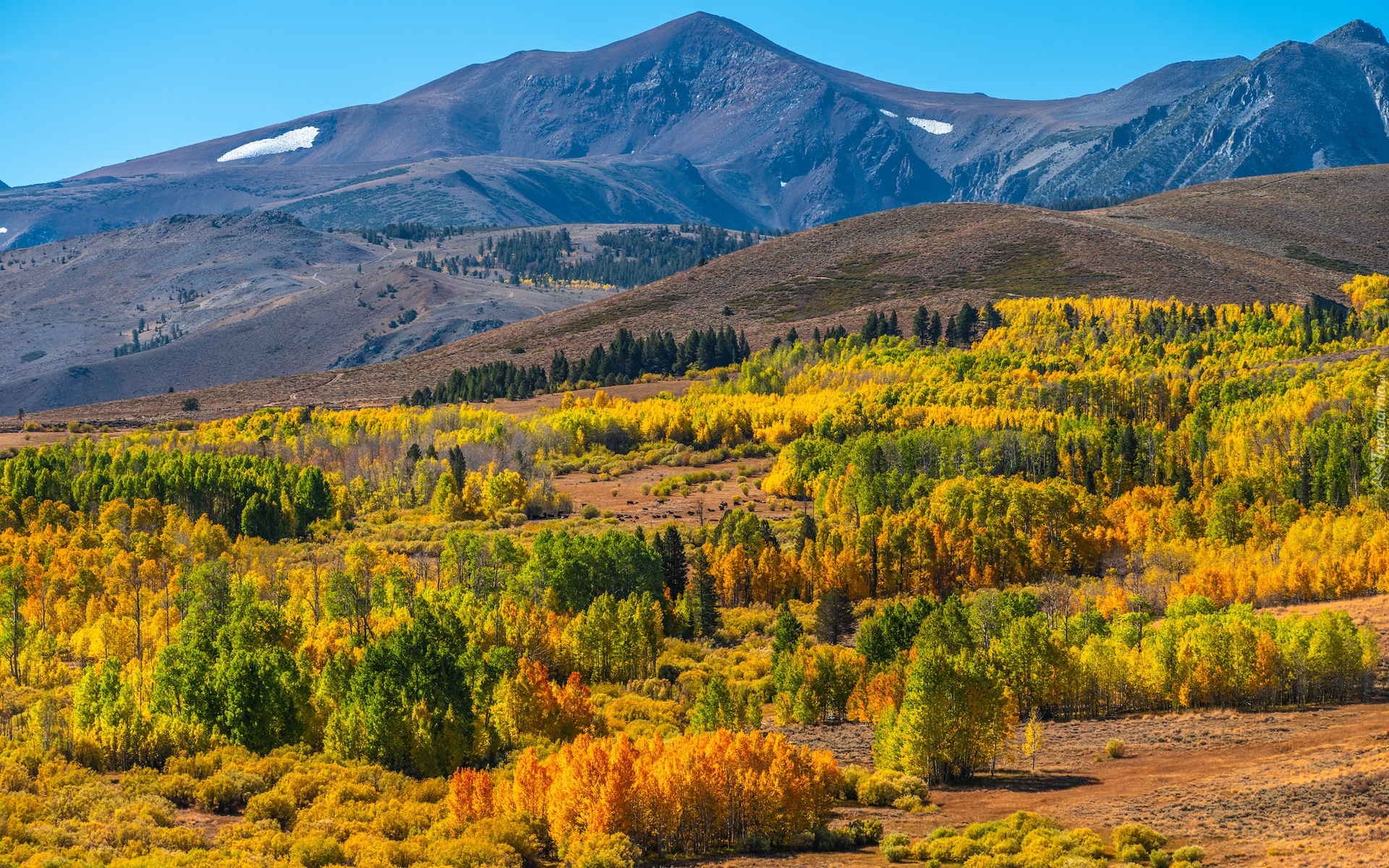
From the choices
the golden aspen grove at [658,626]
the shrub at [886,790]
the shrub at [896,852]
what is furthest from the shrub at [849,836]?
the shrub at [886,790]

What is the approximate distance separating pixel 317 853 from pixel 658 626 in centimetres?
5347

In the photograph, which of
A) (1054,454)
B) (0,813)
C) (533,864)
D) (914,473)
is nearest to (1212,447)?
(1054,454)

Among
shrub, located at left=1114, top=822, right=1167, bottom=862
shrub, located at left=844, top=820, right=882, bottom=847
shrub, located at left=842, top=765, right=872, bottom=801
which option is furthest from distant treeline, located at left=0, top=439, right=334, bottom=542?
shrub, located at left=1114, top=822, right=1167, bottom=862

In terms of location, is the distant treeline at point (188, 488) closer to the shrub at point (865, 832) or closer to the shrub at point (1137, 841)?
the shrub at point (865, 832)

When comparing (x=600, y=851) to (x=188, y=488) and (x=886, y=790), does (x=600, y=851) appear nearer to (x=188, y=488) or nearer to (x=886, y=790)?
(x=886, y=790)

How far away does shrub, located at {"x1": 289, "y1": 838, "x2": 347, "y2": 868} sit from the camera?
61.0 meters

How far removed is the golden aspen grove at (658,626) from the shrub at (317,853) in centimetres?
48

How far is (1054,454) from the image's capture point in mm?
172625

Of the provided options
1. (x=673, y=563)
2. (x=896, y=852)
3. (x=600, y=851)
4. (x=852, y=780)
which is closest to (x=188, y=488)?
(x=673, y=563)

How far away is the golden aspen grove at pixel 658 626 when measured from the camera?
66.9 metres

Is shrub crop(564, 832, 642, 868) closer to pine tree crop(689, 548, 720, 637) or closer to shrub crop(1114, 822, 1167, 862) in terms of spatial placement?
shrub crop(1114, 822, 1167, 862)

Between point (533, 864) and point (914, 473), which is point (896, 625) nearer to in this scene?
point (533, 864)

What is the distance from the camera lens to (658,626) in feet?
370

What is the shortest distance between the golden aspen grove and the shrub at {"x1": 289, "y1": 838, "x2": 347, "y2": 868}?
0.48 m
